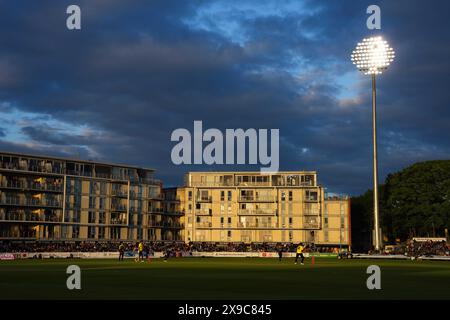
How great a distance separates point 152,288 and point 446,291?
1408 centimetres

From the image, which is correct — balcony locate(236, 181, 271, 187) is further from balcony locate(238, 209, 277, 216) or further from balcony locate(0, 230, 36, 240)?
balcony locate(0, 230, 36, 240)

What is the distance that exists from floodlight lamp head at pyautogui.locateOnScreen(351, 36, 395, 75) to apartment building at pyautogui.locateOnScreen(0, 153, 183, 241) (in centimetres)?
6058

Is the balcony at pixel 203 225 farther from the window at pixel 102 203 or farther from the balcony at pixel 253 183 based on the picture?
the window at pixel 102 203

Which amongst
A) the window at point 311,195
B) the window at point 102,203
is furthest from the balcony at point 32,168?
the window at point 311,195

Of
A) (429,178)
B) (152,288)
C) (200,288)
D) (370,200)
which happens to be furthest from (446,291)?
(370,200)

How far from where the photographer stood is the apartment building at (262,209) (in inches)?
5787

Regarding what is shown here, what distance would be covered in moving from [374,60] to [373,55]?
0.86m

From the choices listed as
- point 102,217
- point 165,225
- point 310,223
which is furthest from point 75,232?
point 310,223

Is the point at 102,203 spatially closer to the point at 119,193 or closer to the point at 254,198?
the point at 119,193

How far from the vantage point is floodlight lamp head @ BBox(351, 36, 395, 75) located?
104750mm

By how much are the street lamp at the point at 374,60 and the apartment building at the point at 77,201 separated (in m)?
58.8

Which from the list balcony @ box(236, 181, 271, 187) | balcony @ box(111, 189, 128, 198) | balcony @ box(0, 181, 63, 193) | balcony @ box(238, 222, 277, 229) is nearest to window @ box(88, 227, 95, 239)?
balcony @ box(111, 189, 128, 198)

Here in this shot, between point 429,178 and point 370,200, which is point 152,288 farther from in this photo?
point 370,200
